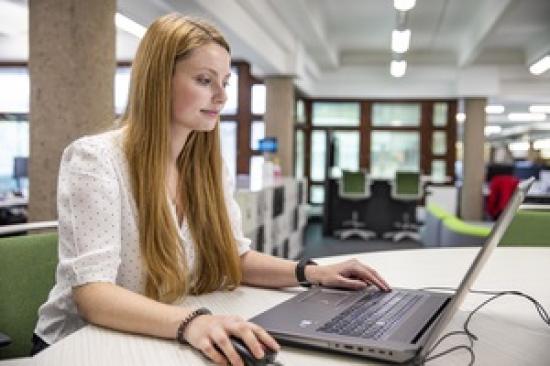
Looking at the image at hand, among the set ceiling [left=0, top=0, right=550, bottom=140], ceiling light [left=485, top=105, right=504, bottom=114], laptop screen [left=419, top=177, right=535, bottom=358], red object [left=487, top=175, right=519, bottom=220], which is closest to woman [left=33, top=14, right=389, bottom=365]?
laptop screen [left=419, top=177, right=535, bottom=358]

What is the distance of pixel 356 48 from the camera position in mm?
10578

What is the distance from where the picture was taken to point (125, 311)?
0.98 m

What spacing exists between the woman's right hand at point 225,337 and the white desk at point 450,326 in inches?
1.1

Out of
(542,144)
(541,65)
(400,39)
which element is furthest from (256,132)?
(542,144)

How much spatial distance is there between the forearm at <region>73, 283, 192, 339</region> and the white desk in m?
0.02

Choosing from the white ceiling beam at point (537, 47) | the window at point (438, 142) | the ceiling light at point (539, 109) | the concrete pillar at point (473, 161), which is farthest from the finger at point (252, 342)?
the ceiling light at point (539, 109)

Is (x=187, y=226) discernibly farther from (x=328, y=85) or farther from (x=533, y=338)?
(x=328, y=85)

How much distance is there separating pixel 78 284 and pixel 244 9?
518 cm

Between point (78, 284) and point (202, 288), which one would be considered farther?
point (202, 288)

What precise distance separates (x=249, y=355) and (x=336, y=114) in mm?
11654

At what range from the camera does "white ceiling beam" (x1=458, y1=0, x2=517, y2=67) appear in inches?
244

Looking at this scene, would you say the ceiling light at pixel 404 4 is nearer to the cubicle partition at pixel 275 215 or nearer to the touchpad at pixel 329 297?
the cubicle partition at pixel 275 215

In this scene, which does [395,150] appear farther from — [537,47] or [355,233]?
[537,47]

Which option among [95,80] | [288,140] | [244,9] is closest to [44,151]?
[95,80]
